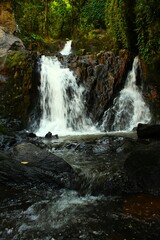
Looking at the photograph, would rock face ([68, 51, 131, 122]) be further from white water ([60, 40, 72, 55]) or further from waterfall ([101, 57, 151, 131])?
white water ([60, 40, 72, 55])

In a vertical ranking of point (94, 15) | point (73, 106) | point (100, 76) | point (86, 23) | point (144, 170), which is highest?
point (94, 15)

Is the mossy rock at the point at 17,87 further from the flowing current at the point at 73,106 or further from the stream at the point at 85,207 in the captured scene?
the stream at the point at 85,207

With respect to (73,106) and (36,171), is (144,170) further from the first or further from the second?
(73,106)

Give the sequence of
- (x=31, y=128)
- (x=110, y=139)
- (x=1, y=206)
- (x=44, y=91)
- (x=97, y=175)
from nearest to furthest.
A: 1. (x=1, y=206)
2. (x=97, y=175)
3. (x=110, y=139)
4. (x=31, y=128)
5. (x=44, y=91)

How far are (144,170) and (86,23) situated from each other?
18.1 metres

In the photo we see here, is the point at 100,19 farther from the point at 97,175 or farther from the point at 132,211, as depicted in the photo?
the point at 132,211

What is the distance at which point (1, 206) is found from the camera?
16.7ft

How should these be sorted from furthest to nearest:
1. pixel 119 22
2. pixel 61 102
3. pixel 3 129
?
1. pixel 119 22
2. pixel 61 102
3. pixel 3 129

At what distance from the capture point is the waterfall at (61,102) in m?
13.6

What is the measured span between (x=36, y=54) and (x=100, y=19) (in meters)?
8.36

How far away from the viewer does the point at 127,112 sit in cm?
1360

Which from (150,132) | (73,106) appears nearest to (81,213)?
(150,132)

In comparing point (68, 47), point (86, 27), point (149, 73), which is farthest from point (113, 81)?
point (86, 27)

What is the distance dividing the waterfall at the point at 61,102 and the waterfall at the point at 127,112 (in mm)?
948
